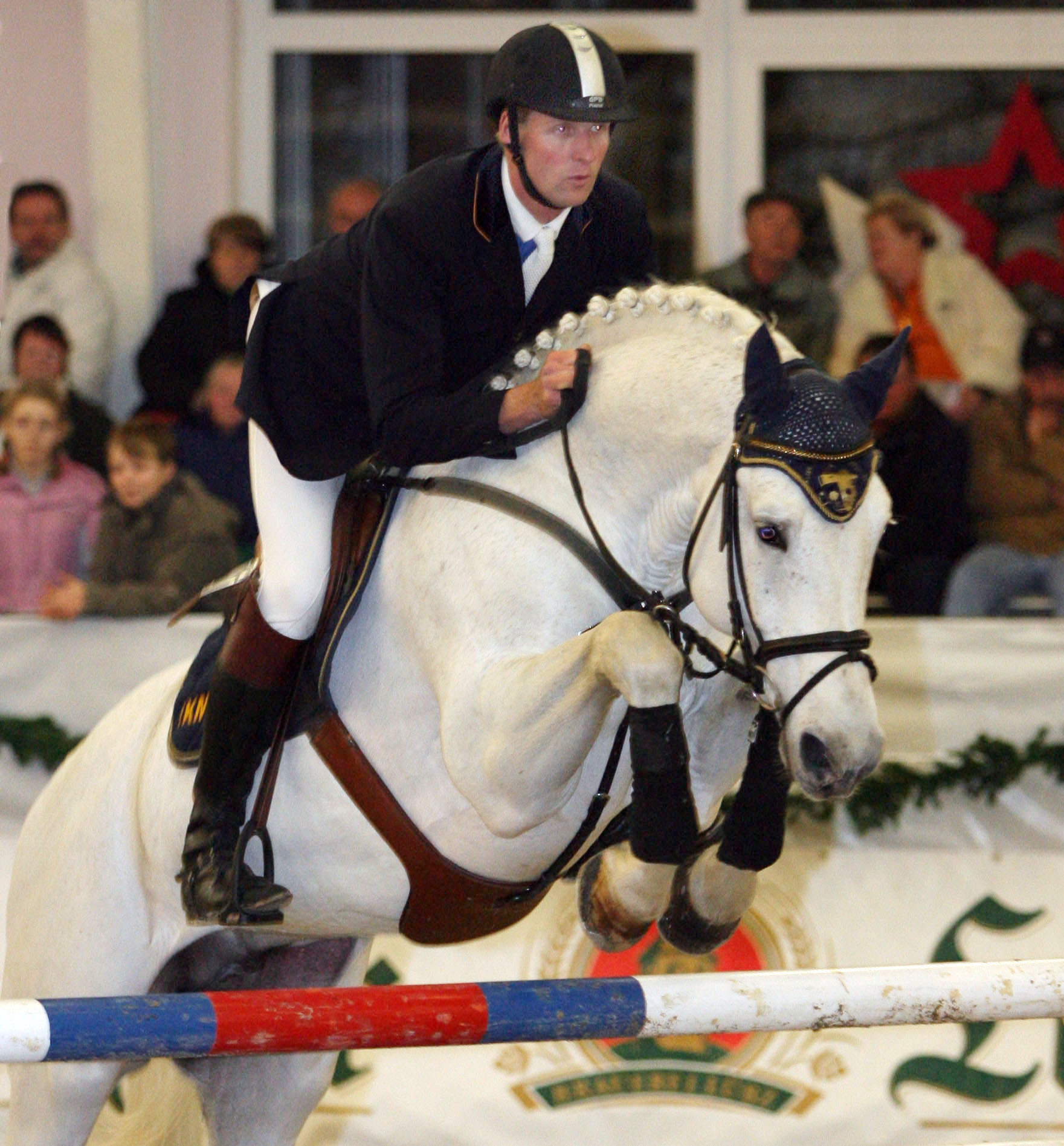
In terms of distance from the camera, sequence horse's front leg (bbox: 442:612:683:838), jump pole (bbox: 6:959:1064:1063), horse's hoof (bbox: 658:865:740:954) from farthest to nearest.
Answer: horse's hoof (bbox: 658:865:740:954), horse's front leg (bbox: 442:612:683:838), jump pole (bbox: 6:959:1064:1063)

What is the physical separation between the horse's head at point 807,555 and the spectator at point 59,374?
376 centimetres

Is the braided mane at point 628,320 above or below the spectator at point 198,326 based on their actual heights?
above

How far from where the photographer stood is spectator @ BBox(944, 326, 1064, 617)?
5.19 meters

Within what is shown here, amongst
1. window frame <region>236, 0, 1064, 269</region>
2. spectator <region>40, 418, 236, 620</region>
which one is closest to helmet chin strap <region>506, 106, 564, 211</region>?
spectator <region>40, 418, 236, 620</region>

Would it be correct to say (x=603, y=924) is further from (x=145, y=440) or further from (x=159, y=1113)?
(x=145, y=440)

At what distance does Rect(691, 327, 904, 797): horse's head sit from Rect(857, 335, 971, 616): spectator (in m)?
2.87

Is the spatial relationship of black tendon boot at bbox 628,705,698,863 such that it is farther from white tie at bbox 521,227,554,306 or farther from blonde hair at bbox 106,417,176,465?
blonde hair at bbox 106,417,176,465

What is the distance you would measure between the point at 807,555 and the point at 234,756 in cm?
122

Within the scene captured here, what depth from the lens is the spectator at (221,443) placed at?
5559mm

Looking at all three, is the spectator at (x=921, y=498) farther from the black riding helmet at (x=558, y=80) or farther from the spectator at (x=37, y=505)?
the black riding helmet at (x=558, y=80)

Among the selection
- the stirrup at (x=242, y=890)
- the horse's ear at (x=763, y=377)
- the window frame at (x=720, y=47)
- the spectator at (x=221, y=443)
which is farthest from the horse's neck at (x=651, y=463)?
the window frame at (x=720, y=47)

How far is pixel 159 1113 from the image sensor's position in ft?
12.1

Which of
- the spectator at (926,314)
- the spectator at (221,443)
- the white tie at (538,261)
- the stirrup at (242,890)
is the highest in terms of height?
the white tie at (538,261)

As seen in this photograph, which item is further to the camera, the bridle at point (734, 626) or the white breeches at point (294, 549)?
the white breeches at point (294, 549)
